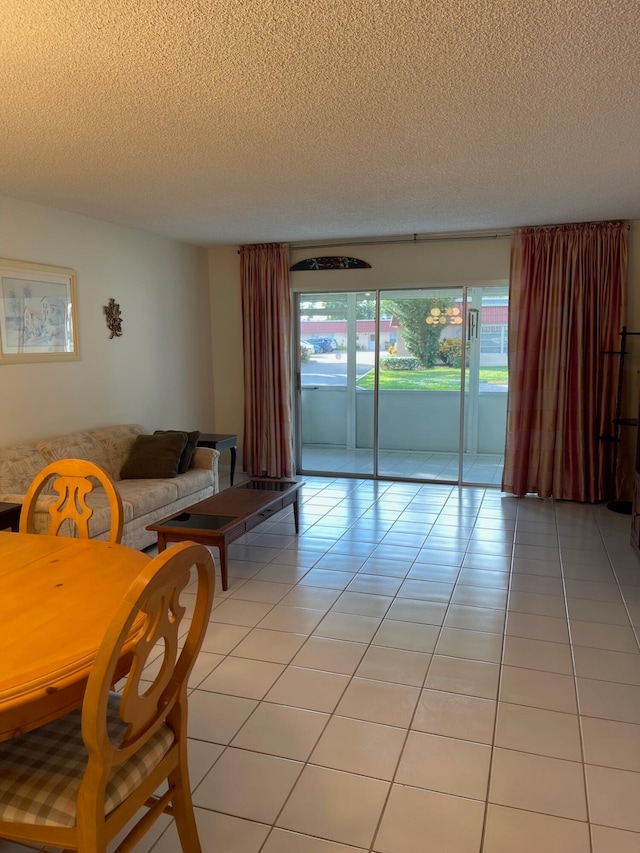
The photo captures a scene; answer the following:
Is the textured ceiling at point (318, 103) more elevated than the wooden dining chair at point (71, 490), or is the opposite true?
the textured ceiling at point (318, 103)

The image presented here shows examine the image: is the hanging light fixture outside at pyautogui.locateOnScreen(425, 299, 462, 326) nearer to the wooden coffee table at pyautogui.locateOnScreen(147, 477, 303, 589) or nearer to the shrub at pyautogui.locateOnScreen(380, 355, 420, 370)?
the shrub at pyautogui.locateOnScreen(380, 355, 420, 370)

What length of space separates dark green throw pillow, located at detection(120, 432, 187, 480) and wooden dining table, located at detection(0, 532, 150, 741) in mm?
2500

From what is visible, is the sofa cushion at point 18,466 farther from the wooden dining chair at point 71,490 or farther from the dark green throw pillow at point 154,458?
the wooden dining chair at point 71,490

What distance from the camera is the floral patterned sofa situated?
3.96 meters

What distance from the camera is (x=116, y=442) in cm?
506

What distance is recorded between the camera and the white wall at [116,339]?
4.45 m

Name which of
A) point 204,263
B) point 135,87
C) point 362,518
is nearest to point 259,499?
point 362,518

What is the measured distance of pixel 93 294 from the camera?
512cm

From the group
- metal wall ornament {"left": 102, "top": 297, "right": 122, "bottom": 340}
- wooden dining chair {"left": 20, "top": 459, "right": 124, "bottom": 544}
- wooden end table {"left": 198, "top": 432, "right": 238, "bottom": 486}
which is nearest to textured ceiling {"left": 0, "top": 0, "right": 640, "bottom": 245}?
metal wall ornament {"left": 102, "top": 297, "right": 122, "bottom": 340}

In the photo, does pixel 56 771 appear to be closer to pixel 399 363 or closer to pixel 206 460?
pixel 206 460

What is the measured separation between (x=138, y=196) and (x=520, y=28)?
118 inches

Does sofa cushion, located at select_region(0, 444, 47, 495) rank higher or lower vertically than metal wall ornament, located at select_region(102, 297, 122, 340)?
lower

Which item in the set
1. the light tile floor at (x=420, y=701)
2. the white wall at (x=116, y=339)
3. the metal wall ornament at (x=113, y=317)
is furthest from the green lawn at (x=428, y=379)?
the metal wall ornament at (x=113, y=317)

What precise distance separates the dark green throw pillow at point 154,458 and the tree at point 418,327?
277cm
